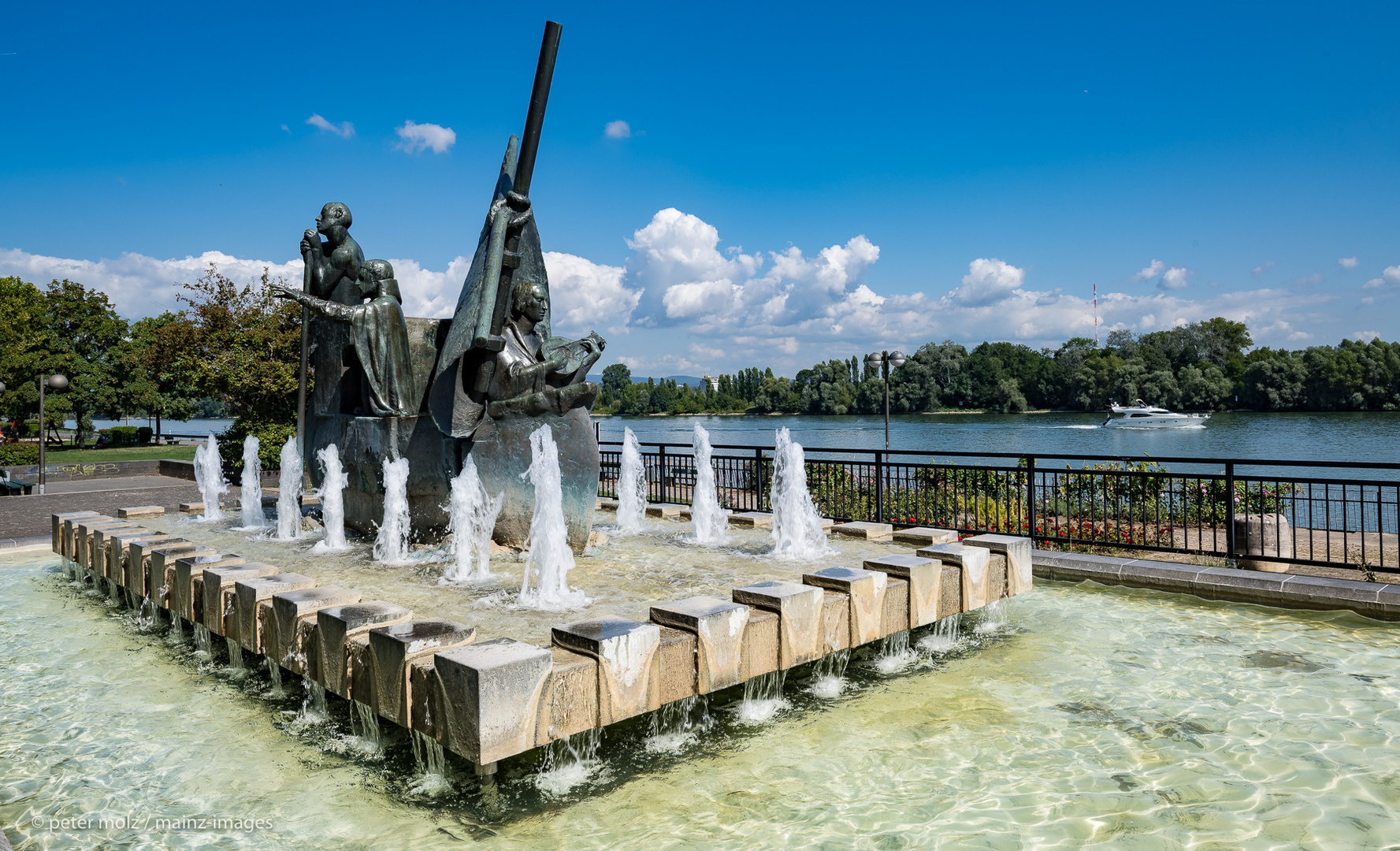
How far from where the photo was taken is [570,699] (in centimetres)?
372

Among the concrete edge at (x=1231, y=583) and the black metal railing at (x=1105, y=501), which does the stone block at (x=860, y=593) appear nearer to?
the concrete edge at (x=1231, y=583)

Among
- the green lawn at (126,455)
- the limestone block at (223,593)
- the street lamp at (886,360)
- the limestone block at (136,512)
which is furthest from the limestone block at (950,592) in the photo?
the green lawn at (126,455)

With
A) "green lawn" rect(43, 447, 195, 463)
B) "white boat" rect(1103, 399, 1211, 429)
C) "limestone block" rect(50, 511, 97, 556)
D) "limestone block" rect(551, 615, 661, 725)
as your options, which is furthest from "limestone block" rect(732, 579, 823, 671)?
"white boat" rect(1103, 399, 1211, 429)

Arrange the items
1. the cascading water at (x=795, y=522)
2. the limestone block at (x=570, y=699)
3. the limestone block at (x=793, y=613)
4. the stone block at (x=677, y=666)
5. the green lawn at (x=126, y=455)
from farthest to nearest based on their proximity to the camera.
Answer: the green lawn at (x=126, y=455)
the cascading water at (x=795, y=522)
the limestone block at (x=793, y=613)
the stone block at (x=677, y=666)
the limestone block at (x=570, y=699)

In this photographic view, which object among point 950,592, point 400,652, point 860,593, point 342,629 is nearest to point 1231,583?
point 950,592

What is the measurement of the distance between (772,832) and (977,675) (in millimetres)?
2509

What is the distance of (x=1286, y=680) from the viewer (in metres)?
5.06

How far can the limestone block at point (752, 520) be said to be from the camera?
8.55m

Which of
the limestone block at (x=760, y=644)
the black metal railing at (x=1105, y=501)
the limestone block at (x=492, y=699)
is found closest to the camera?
the limestone block at (x=492, y=699)

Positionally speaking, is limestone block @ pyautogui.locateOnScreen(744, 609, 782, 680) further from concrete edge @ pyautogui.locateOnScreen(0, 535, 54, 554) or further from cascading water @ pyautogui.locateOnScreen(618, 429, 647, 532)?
concrete edge @ pyautogui.locateOnScreen(0, 535, 54, 554)

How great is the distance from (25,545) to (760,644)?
10639 millimetres

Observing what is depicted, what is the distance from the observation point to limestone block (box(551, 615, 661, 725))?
12.6 ft

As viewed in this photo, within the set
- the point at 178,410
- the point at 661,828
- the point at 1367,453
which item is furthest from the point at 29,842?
the point at 178,410

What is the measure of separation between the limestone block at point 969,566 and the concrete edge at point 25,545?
1096 cm
